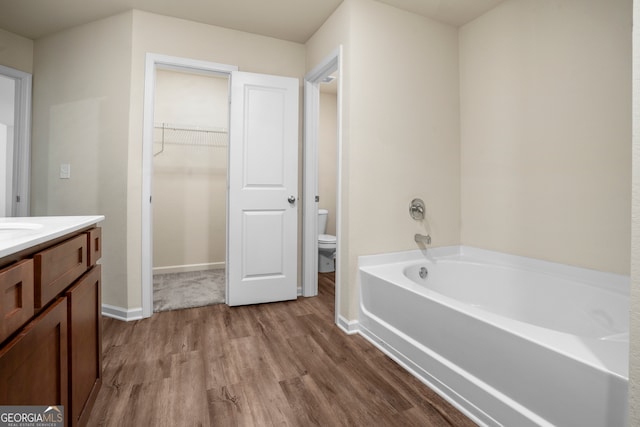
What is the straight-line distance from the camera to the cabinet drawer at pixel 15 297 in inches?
26.4

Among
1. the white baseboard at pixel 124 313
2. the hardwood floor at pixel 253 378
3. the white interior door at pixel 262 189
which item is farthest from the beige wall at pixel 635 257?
the white baseboard at pixel 124 313

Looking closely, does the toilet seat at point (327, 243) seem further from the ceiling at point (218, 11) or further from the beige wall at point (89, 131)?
the ceiling at point (218, 11)

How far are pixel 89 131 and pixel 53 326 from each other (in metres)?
2.22

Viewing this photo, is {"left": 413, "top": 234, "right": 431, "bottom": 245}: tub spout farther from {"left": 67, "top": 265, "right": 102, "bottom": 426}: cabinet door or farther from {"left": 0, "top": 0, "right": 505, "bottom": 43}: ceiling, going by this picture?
{"left": 67, "top": 265, "right": 102, "bottom": 426}: cabinet door

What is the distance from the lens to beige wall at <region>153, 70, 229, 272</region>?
3836mm

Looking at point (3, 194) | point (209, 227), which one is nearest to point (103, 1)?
point (3, 194)

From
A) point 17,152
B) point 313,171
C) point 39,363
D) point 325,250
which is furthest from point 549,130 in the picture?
point 17,152

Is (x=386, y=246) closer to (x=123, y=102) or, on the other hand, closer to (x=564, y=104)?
(x=564, y=104)

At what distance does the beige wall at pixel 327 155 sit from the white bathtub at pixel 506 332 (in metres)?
2.19

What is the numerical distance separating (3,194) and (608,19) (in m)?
4.43

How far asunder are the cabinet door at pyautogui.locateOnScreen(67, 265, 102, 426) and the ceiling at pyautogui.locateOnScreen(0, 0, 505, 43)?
2.11 m

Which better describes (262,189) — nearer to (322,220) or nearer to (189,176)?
(322,220)

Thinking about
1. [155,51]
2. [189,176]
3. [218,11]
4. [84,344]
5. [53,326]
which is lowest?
[84,344]

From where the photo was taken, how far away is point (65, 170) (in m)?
2.64
